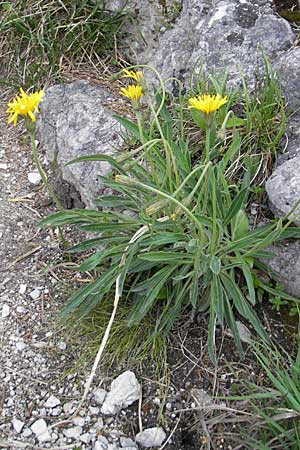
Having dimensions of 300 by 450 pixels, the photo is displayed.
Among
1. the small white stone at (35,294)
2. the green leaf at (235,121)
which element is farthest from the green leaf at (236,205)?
the small white stone at (35,294)

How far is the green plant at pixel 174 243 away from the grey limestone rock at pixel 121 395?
0.19m

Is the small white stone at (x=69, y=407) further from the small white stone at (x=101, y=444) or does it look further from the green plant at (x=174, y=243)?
the green plant at (x=174, y=243)

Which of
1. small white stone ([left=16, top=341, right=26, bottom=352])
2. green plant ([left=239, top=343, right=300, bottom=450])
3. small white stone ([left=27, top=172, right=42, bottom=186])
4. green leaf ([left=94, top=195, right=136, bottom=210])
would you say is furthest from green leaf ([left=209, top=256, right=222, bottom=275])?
small white stone ([left=27, top=172, right=42, bottom=186])

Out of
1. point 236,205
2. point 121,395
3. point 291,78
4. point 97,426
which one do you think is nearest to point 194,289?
point 236,205

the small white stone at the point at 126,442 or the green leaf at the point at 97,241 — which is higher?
the green leaf at the point at 97,241

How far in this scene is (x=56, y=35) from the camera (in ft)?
10.2

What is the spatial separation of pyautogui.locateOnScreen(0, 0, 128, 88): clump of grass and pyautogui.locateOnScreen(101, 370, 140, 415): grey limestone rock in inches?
61.2

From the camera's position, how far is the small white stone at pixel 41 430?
6.77 ft

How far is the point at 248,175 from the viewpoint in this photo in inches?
85.0

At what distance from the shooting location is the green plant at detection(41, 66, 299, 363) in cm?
203

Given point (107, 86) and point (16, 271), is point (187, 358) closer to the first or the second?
point (16, 271)

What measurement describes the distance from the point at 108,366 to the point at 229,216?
2.07ft

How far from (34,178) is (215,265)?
120cm

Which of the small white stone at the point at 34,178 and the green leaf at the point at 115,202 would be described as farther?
the small white stone at the point at 34,178
